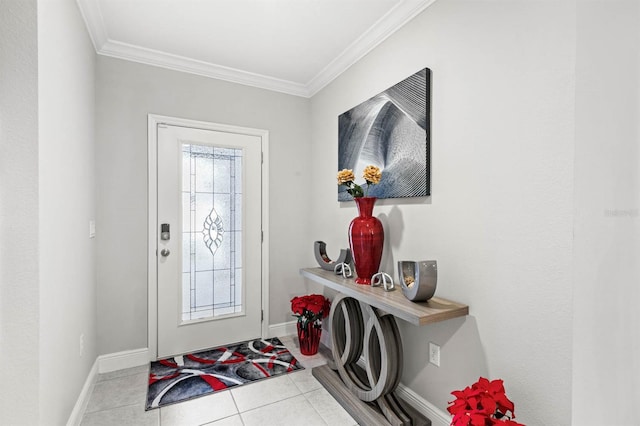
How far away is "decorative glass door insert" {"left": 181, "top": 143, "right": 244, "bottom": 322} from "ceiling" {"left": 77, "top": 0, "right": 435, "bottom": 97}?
732mm

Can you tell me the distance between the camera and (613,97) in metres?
0.20

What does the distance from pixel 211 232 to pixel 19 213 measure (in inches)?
63.0

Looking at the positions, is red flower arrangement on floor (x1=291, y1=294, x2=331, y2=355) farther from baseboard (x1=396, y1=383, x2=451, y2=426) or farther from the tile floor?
baseboard (x1=396, y1=383, x2=451, y2=426)

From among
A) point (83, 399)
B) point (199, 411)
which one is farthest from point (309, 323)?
point (83, 399)

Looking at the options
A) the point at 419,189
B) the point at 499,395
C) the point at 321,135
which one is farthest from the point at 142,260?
the point at 499,395

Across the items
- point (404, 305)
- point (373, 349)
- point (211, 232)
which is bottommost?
point (373, 349)

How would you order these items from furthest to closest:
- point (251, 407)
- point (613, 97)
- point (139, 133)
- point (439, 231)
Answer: point (139, 133) → point (251, 407) → point (439, 231) → point (613, 97)

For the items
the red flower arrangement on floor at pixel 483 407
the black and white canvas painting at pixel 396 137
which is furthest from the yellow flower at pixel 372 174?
the red flower arrangement on floor at pixel 483 407

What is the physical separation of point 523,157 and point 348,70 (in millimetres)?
1689

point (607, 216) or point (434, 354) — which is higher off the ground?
point (607, 216)

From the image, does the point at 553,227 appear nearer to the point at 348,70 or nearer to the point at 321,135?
the point at 348,70

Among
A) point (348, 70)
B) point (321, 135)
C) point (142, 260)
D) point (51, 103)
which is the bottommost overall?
point (142, 260)

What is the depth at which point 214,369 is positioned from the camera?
2.44 m

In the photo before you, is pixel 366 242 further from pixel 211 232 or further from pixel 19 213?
pixel 19 213
